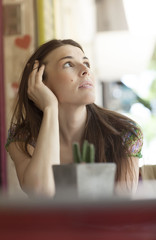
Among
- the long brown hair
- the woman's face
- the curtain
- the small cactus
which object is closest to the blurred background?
the curtain

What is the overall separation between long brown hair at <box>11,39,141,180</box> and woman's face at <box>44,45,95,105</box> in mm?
41

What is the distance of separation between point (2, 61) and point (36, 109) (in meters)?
1.16

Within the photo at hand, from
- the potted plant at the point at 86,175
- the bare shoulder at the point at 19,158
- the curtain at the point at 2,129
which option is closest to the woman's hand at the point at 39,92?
the bare shoulder at the point at 19,158

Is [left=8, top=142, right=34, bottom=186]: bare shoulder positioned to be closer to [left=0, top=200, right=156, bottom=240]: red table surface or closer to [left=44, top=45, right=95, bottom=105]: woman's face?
[left=44, top=45, right=95, bottom=105]: woman's face

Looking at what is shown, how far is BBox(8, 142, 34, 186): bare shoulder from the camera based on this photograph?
3.07ft

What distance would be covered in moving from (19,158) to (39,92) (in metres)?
0.19

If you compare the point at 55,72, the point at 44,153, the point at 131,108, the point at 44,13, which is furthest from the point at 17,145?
the point at 131,108

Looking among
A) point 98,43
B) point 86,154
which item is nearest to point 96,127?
point 86,154

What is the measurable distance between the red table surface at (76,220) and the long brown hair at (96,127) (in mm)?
661

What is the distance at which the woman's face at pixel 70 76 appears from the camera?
0.85 meters

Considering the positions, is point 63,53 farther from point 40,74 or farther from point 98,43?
point 98,43

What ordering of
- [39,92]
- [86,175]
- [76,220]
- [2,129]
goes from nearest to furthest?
[76,220]
[86,175]
[39,92]
[2,129]

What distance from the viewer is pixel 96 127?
96 centimetres

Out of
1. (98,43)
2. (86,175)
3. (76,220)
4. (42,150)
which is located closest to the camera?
(76,220)
